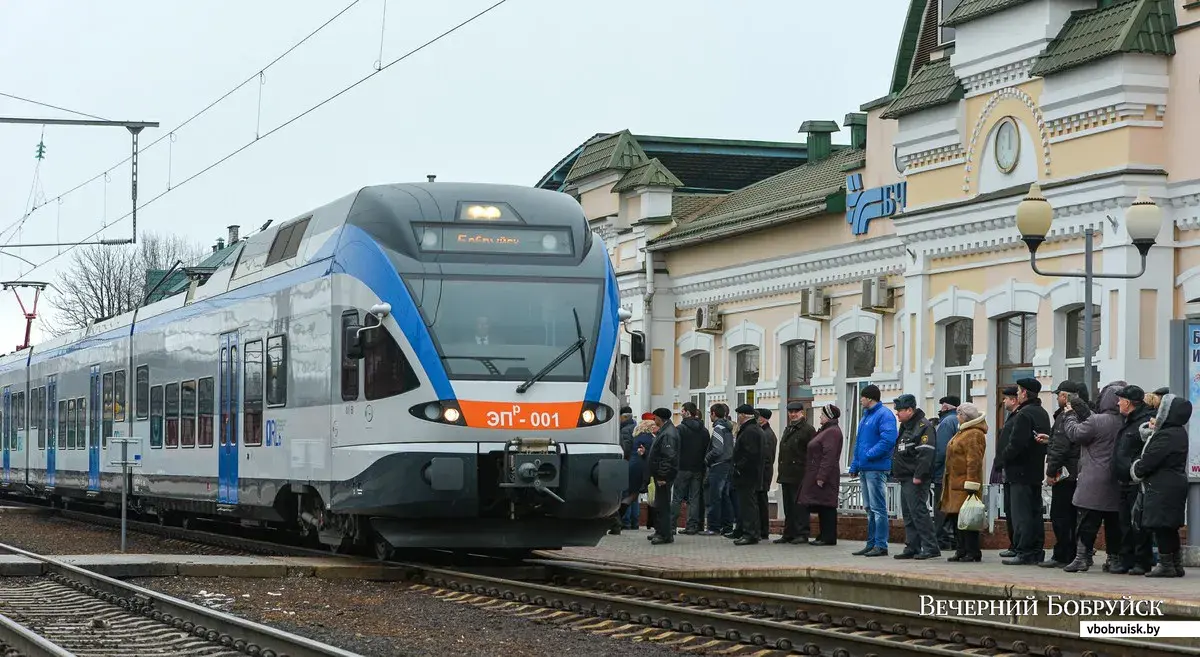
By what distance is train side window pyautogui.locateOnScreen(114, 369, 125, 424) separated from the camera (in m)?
26.8

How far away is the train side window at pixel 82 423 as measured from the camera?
2961 cm

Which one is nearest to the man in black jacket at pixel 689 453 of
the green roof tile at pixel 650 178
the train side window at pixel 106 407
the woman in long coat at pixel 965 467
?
the woman in long coat at pixel 965 467

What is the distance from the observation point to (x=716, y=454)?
21875 mm

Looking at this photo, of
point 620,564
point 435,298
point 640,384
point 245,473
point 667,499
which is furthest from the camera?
point 640,384

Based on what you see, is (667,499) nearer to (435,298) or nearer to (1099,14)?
(435,298)

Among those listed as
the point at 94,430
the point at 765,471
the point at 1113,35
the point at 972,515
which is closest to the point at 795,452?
the point at 765,471

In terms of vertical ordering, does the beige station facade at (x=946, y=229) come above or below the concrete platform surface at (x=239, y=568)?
above

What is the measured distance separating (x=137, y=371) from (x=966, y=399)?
1111 centimetres

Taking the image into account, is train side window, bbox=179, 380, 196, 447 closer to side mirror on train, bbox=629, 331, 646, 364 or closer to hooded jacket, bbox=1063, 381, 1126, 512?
side mirror on train, bbox=629, 331, 646, 364

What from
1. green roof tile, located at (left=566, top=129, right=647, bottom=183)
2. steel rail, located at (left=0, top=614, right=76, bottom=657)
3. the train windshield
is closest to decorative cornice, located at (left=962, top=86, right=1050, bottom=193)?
the train windshield

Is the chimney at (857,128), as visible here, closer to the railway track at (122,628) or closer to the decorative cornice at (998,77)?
the decorative cornice at (998,77)

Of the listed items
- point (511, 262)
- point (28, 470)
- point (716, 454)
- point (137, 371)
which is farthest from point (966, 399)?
point (28, 470)

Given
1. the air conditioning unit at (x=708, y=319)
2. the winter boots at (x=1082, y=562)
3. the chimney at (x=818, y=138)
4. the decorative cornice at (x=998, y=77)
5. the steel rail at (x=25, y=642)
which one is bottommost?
the steel rail at (x=25, y=642)

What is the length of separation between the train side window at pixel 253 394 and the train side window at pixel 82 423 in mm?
10554
